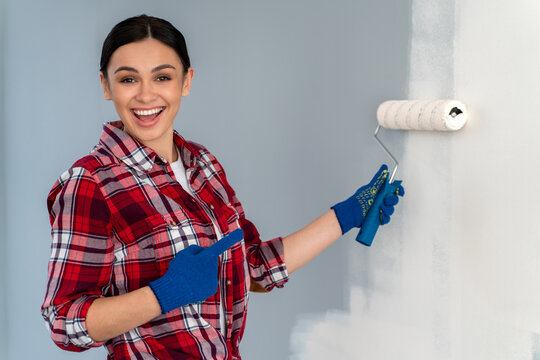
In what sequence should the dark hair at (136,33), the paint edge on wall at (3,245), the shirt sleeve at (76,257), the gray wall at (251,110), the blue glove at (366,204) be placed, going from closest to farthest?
the shirt sleeve at (76,257)
the dark hair at (136,33)
the blue glove at (366,204)
the gray wall at (251,110)
the paint edge on wall at (3,245)

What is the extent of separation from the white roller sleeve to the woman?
126 millimetres

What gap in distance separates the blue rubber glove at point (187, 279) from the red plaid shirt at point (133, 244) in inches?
2.9

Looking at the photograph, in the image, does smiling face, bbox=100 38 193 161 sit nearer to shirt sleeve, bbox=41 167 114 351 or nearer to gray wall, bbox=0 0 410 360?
shirt sleeve, bbox=41 167 114 351

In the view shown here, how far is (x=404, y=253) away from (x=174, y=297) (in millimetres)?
555

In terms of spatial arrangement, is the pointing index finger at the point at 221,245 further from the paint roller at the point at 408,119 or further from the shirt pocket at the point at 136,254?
the paint roller at the point at 408,119

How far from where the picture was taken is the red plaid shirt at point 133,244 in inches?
43.3

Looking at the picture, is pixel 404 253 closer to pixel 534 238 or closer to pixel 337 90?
pixel 534 238

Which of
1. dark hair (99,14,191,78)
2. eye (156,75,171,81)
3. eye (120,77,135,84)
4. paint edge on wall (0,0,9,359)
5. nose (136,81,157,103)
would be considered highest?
dark hair (99,14,191,78)

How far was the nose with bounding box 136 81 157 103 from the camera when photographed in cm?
122

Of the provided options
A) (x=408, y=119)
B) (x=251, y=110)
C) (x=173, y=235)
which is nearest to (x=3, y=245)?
(x=251, y=110)

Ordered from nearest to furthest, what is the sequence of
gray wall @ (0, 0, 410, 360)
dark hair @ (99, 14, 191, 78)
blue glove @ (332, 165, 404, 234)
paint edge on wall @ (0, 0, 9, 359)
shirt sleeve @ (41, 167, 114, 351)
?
shirt sleeve @ (41, 167, 114, 351)
dark hair @ (99, 14, 191, 78)
blue glove @ (332, 165, 404, 234)
gray wall @ (0, 0, 410, 360)
paint edge on wall @ (0, 0, 9, 359)

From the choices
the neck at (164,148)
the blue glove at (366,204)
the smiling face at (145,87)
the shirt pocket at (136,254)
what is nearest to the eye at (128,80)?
the smiling face at (145,87)

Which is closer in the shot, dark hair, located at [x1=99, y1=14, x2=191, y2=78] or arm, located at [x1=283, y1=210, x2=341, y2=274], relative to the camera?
dark hair, located at [x1=99, y1=14, x2=191, y2=78]

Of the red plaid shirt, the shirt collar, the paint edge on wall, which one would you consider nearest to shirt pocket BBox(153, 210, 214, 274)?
the red plaid shirt
